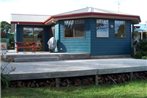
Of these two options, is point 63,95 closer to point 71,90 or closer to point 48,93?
point 48,93

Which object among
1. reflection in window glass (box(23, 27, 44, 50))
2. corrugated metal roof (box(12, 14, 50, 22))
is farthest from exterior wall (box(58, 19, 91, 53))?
corrugated metal roof (box(12, 14, 50, 22))

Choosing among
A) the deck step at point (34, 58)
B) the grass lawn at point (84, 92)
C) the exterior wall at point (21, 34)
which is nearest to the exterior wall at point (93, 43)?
the deck step at point (34, 58)

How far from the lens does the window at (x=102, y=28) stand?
20.7 meters

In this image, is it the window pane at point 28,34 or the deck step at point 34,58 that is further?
the window pane at point 28,34

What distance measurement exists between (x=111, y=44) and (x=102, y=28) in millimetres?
1138

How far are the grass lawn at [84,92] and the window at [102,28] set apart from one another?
10.00 m

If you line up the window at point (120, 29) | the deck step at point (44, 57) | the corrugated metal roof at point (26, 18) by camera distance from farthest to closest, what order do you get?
the corrugated metal roof at point (26, 18) → the window at point (120, 29) → the deck step at point (44, 57)

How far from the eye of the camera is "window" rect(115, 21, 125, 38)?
21641mm

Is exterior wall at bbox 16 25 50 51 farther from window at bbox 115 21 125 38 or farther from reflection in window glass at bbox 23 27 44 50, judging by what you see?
window at bbox 115 21 125 38

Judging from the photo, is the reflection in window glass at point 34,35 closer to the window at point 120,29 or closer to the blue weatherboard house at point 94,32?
the blue weatherboard house at point 94,32

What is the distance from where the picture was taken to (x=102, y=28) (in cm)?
2095

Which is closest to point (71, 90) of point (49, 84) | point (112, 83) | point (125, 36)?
point (49, 84)

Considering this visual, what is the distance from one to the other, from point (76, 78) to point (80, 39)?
33.2 feet

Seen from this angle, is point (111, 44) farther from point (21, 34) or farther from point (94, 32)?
point (21, 34)
